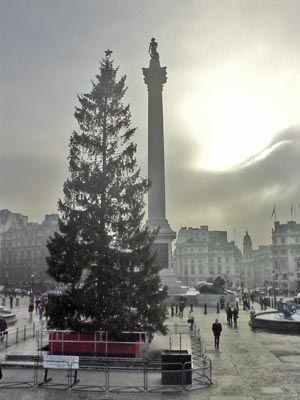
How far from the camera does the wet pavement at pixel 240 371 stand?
551 inches

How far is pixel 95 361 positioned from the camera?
18531 millimetres

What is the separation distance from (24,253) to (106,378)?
113435 mm

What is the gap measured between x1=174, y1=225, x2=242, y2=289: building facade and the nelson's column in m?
82.0

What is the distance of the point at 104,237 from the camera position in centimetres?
2144

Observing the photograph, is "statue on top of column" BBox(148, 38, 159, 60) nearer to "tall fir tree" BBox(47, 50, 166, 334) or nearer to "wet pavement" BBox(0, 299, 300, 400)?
"tall fir tree" BBox(47, 50, 166, 334)

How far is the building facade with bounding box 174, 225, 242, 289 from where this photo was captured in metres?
140

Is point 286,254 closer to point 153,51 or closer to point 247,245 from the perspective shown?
point 247,245

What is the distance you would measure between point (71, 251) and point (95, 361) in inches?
204

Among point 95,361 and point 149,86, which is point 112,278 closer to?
point 95,361

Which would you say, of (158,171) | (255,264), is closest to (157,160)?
(158,171)

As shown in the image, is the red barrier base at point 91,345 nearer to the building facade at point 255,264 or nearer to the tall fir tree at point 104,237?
the tall fir tree at point 104,237

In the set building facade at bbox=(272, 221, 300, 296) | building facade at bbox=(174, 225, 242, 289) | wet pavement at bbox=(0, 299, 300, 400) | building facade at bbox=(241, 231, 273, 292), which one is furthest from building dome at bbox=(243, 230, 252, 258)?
wet pavement at bbox=(0, 299, 300, 400)

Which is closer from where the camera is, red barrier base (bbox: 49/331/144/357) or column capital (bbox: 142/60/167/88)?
red barrier base (bbox: 49/331/144/357)

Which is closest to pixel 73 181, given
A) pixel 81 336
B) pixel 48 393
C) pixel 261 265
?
pixel 81 336
